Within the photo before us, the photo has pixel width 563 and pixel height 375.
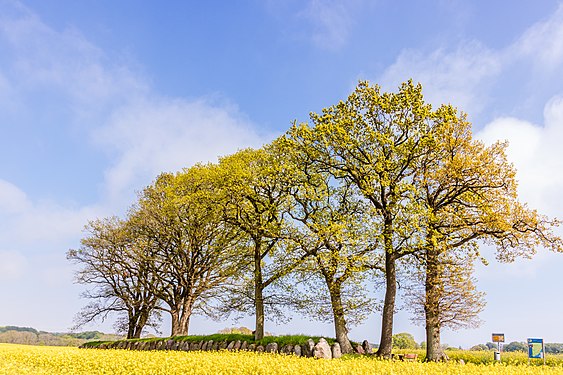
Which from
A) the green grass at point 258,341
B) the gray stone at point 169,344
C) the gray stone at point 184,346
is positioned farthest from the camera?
the gray stone at point 169,344

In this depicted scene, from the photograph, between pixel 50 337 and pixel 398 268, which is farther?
pixel 50 337

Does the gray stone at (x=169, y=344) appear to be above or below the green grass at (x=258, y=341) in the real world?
Result: below

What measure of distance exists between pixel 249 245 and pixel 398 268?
501 inches

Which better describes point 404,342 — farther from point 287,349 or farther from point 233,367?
point 233,367

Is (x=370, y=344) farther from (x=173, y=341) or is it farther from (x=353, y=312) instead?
(x=173, y=341)

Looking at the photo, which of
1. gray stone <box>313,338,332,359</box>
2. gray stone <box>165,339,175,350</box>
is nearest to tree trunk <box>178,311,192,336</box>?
gray stone <box>165,339,175,350</box>

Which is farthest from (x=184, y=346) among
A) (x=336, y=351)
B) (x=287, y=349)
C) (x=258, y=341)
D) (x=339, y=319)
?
(x=336, y=351)

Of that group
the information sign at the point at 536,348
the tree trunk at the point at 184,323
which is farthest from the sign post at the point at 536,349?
the tree trunk at the point at 184,323

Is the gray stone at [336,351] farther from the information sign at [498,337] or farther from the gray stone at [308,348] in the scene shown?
the information sign at [498,337]

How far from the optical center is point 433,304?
94.3ft

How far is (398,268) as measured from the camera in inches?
1172

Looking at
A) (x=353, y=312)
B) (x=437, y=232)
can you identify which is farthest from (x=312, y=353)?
(x=437, y=232)

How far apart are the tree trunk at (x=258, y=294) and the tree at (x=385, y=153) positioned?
8781 millimetres

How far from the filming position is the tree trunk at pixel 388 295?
2833cm
